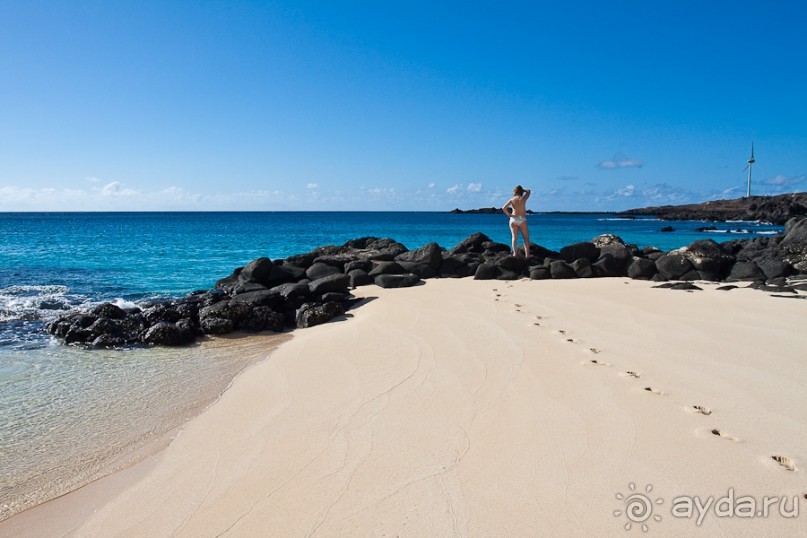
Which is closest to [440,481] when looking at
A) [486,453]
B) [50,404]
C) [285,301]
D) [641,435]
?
[486,453]

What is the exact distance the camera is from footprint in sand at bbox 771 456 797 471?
3043 millimetres

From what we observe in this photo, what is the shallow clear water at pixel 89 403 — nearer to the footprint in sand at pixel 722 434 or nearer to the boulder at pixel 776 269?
the footprint in sand at pixel 722 434

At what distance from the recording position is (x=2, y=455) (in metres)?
4.13

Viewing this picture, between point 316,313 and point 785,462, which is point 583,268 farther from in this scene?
point 785,462

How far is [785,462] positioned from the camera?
10.2 feet

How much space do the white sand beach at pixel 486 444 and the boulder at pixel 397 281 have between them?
5520 millimetres

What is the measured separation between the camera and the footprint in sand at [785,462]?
9.98 feet

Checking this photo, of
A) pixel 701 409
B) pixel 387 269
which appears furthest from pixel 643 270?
pixel 701 409

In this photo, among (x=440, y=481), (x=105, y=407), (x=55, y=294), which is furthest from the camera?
(x=55, y=294)

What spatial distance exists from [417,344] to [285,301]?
184 inches

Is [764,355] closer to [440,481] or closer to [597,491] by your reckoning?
[597,491]

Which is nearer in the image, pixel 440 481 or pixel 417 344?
pixel 440 481

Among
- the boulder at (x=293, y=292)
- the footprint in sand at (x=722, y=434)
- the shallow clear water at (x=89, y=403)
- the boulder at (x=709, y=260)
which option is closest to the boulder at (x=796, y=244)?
the boulder at (x=709, y=260)

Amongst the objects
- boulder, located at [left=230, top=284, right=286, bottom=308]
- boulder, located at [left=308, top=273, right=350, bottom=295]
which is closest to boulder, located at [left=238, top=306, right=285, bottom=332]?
boulder, located at [left=230, top=284, right=286, bottom=308]
